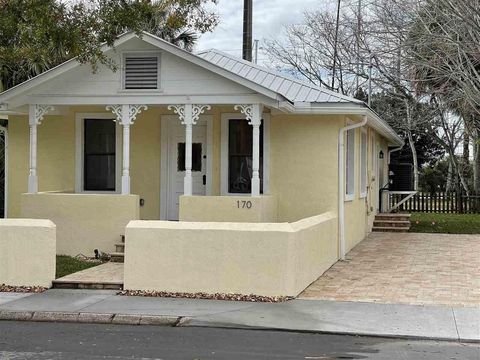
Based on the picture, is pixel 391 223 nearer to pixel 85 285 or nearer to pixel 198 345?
pixel 85 285

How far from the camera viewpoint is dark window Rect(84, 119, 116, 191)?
14953 mm

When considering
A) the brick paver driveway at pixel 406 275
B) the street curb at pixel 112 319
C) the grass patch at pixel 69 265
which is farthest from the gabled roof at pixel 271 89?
the street curb at pixel 112 319

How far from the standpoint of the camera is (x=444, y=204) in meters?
28.7

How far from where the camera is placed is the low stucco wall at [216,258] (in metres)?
9.72

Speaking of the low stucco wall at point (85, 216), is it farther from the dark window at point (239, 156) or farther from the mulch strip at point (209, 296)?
the mulch strip at point (209, 296)

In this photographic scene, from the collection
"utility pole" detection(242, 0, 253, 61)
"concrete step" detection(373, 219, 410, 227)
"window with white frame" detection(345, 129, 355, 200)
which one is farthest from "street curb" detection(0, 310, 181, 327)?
"utility pole" detection(242, 0, 253, 61)

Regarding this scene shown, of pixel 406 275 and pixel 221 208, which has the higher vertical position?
pixel 221 208

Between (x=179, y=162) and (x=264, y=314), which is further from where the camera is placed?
(x=179, y=162)

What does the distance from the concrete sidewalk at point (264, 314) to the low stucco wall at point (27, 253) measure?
0.69 meters

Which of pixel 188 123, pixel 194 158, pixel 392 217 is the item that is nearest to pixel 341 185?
pixel 194 158

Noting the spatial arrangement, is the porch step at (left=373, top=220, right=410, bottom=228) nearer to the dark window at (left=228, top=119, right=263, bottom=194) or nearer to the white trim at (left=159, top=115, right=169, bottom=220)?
the dark window at (left=228, top=119, right=263, bottom=194)

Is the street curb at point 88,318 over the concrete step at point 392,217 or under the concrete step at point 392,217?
under

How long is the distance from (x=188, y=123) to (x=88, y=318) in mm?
5442

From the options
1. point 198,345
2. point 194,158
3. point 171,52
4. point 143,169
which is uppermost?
point 171,52
